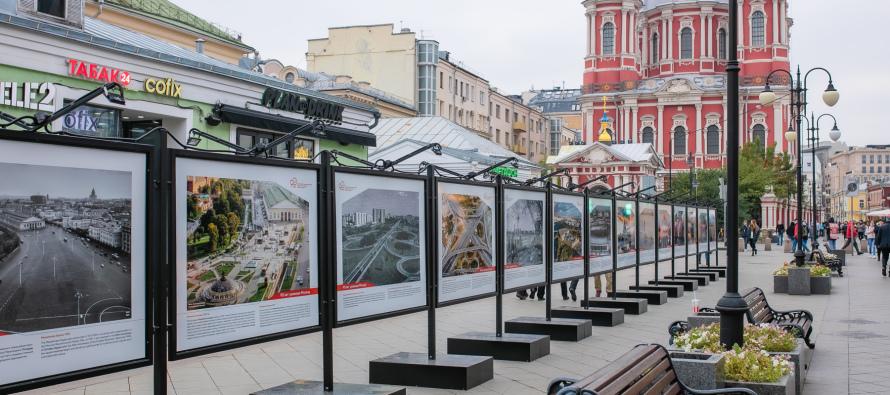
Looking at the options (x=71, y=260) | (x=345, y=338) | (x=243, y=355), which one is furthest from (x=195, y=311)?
(x=345, y=338)

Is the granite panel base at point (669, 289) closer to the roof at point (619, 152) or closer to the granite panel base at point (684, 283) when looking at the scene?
the granite panel base at point (684, 283)

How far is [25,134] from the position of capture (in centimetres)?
451

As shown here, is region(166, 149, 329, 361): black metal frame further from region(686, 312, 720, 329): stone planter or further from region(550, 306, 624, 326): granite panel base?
region(550, 306, 624, 326): granite panel base

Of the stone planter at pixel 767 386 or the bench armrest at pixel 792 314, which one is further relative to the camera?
the bench armrest at pixel 792 314

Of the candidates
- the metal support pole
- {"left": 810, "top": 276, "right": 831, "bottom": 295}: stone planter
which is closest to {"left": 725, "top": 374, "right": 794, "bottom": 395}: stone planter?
the metal support pole

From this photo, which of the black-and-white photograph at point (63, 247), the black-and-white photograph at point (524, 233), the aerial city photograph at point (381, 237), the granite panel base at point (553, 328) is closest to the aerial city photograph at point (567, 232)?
the black-and-white photograph at point (524, 233)

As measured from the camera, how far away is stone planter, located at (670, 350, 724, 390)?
6539mm

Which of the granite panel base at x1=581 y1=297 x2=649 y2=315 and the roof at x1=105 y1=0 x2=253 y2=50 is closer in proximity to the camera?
the granite panel base at x1=581 y1=297 x2=649 y2=315

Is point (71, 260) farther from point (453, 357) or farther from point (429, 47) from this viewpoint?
point (429, 47)

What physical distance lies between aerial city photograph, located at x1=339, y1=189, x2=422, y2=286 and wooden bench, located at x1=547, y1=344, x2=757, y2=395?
2312mm

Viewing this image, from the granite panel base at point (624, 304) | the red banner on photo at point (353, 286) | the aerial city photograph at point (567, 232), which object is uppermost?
the aerial city photograph at point (567, 232)

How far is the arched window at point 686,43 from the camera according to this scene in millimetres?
84562

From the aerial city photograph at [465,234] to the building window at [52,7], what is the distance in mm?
9074

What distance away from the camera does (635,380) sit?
5340mm
